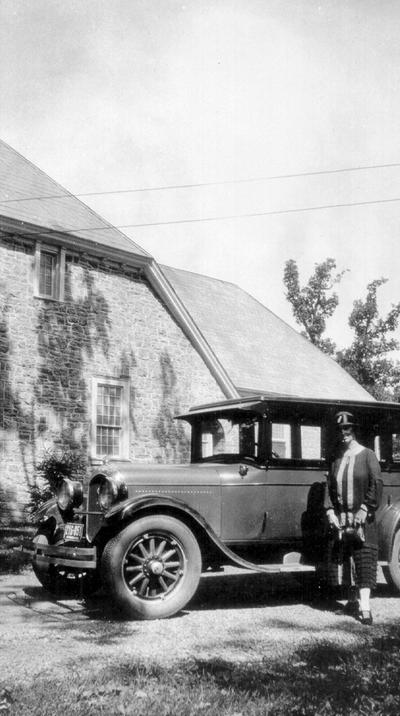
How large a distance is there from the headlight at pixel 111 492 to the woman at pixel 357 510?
1908mm

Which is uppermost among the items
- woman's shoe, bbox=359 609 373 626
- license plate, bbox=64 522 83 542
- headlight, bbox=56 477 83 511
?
headlight, bbox=56 477 83 511

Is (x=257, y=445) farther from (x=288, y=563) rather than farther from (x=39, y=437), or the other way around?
(x=39, y=437)

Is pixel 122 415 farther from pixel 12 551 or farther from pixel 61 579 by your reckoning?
pixel 61 579

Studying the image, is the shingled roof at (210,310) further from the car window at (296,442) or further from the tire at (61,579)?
the car window at (296,442)

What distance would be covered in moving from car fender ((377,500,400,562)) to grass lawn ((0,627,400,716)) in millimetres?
2491

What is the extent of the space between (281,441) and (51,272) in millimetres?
9343

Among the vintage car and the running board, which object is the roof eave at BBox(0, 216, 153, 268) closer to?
the vintage car

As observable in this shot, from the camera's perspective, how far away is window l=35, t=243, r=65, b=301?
14994 millimetres

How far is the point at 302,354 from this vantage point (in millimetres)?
26531

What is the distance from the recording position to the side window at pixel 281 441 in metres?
7.16

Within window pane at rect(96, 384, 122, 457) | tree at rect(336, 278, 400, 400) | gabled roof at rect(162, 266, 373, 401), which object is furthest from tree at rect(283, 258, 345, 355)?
window pane at rect(96, 384, 122, 457)

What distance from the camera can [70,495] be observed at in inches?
267

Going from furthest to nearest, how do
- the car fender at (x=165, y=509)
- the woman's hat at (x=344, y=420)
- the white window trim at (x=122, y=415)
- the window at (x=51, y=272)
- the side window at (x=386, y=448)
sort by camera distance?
the white window trim at (x=122, y=415)
the window at (x=51, y=272)
the side window at (x=386, y=448)
the woman's hat at (x=344, y=420)
the car fender at (x=165, y=509)

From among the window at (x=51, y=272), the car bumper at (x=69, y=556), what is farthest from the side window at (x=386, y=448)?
the window at (x=51, y=272)
